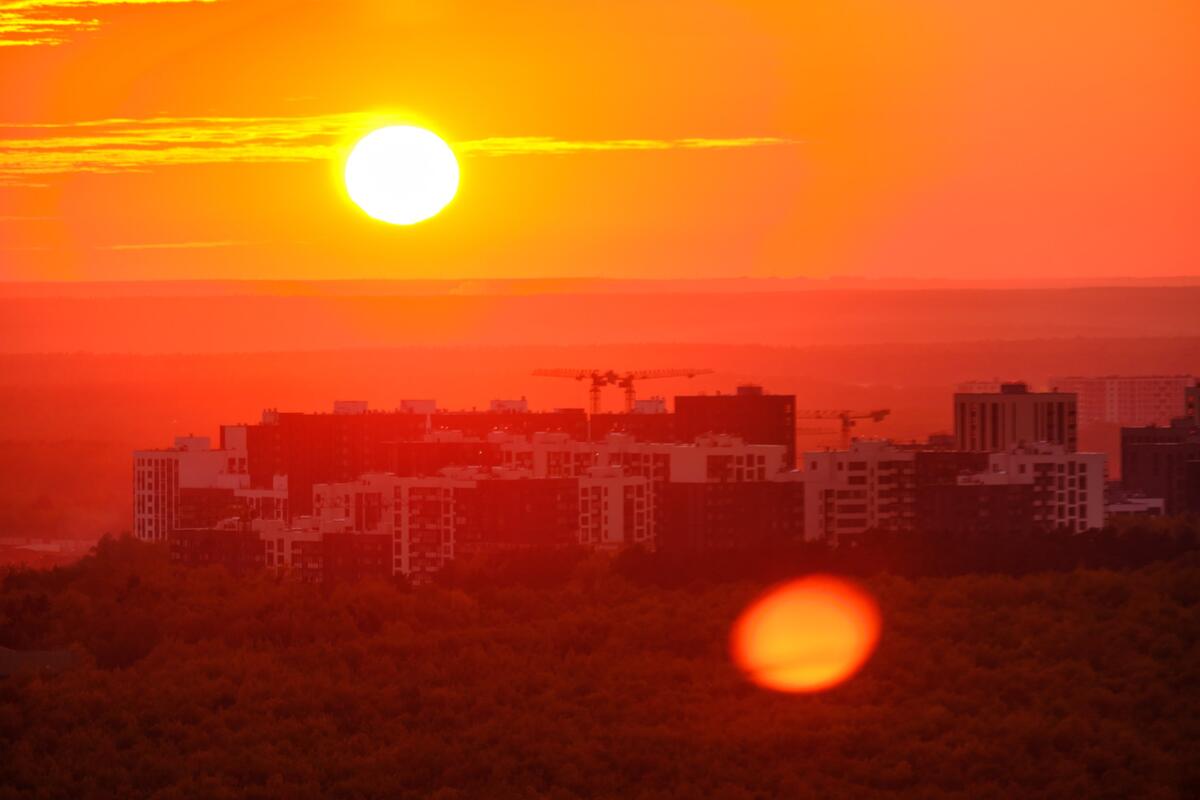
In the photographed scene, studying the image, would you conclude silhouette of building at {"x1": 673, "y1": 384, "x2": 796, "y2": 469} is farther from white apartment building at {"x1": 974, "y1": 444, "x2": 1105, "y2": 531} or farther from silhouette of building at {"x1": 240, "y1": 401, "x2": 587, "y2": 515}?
white apartment building at {"x1": 974, "y1": 444, "x2": 1105, "y2": 531}

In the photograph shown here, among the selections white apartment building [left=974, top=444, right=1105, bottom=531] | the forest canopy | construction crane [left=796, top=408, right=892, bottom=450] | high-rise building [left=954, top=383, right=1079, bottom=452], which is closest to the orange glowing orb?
the forest canopy

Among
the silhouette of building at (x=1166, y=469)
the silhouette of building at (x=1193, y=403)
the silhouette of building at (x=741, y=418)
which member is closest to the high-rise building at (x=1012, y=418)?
the silhouette of building at (x=1166, y=469)

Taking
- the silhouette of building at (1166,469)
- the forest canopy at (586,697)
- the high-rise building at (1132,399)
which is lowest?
the forest canopy at (586,697)

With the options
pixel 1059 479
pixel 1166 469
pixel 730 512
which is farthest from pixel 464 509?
pixel 1166 469

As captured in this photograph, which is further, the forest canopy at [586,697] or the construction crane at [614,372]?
the construction crane at [614,372]

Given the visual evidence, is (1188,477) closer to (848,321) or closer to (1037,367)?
(1037,367)

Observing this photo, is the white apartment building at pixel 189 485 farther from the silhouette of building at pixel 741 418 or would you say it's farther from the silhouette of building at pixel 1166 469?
the silhouette of building at pixel 1166 469

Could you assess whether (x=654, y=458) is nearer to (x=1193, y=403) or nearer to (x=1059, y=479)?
(x=1059, y=479)
